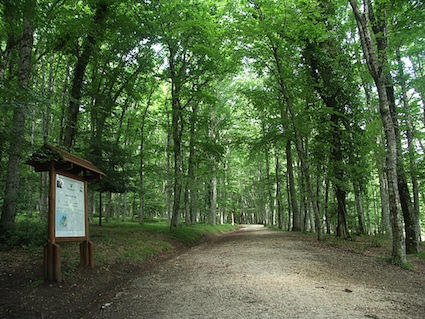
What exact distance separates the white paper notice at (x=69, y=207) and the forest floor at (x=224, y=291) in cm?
98

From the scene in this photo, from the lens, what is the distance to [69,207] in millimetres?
6738

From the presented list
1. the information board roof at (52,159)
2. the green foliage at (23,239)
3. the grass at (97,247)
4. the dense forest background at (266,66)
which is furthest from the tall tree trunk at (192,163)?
the information board roof at (52,159)

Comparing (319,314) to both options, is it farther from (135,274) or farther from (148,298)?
(135,274)

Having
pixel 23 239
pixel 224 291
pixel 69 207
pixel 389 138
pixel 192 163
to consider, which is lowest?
pixel 224 291

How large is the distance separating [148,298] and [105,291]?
5.02ft

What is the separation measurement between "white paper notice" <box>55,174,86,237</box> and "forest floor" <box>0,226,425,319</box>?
0.98 metres

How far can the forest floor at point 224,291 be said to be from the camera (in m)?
4.12

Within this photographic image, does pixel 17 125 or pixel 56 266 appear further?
pixel 17 125

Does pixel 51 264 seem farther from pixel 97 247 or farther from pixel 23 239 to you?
pixel 23 239

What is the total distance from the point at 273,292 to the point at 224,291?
854 mm

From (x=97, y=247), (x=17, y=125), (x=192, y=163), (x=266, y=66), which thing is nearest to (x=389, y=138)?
(x=266, y=66)

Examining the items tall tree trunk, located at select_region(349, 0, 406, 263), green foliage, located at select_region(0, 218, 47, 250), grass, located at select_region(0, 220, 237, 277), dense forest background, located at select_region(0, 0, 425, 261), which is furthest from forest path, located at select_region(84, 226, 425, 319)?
green foliage, located at select_region(0, 218, 47, 250)

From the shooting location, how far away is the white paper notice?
638cm

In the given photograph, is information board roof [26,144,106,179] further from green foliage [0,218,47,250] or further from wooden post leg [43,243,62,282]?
green foliage [0,218,47,250]
